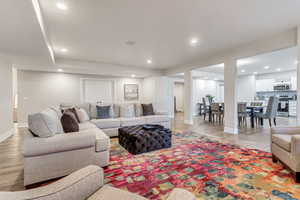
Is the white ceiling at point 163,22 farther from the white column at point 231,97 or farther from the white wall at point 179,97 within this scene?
the white wall at point 179,97

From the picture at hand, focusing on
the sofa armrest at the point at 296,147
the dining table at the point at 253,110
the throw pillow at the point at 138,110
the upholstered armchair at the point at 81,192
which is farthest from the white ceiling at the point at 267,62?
the upholstered armchair at the point at 81,192

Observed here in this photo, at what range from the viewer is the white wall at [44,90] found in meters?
5.82

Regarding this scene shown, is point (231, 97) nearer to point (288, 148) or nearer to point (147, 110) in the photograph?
point (288, 148)

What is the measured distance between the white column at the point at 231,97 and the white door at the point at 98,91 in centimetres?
530

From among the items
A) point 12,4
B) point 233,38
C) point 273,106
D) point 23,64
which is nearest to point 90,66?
point 23,64

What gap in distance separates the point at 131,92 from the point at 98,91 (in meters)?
1.75

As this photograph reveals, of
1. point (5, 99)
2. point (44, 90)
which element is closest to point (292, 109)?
point (44, 90)

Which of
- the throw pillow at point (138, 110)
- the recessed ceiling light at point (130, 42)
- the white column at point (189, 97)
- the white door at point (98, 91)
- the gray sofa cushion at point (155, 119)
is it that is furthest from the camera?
the white door at point (98, 91)

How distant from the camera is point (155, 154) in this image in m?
2.86

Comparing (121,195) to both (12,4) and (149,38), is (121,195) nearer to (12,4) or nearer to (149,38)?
(12,4)

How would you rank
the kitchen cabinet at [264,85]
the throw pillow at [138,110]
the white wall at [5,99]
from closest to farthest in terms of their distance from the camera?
the white wall at [5,99]
the throw pillow at [138,110]
the kitchen cabinet at [264,85]

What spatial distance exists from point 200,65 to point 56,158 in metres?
5.27

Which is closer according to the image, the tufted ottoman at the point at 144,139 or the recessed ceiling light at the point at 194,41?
the tufted ottoman at the point at 144,139

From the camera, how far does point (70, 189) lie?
84 centimetres
